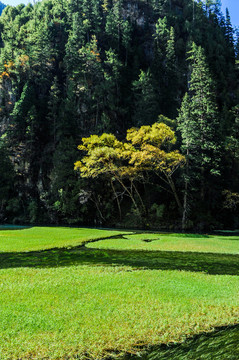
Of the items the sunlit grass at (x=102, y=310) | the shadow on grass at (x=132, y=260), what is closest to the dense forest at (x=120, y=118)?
the shadow on grass at (x=132, y=260)

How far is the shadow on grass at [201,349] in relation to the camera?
16.3 feet

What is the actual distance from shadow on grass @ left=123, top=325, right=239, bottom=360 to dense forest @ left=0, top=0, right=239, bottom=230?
102 feet

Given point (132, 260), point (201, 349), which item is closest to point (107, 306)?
point (201, 349)

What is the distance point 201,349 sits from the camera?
5.27 meters

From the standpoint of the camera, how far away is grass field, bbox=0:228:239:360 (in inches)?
200

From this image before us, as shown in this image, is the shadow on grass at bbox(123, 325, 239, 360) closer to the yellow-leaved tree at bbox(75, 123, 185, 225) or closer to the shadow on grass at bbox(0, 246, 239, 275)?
the shadow on grass at bbox(0, 246, 239, 275)

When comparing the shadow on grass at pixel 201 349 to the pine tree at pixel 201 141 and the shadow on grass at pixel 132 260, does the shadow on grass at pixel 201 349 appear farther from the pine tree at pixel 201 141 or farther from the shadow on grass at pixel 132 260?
the pine tree at pixel 201 141

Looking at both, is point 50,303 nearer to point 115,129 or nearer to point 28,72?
point 115,129

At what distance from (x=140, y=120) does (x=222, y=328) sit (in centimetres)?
4729

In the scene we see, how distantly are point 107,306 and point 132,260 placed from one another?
7.23 meters

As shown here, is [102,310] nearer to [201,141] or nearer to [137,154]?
[137,154]

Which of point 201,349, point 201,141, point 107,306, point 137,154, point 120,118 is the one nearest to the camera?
point 201,349

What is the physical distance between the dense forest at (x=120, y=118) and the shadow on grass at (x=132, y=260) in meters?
21.9

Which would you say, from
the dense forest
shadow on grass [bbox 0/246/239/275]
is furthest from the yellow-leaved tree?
shadow on grass [bbox 0/246/239/275]
